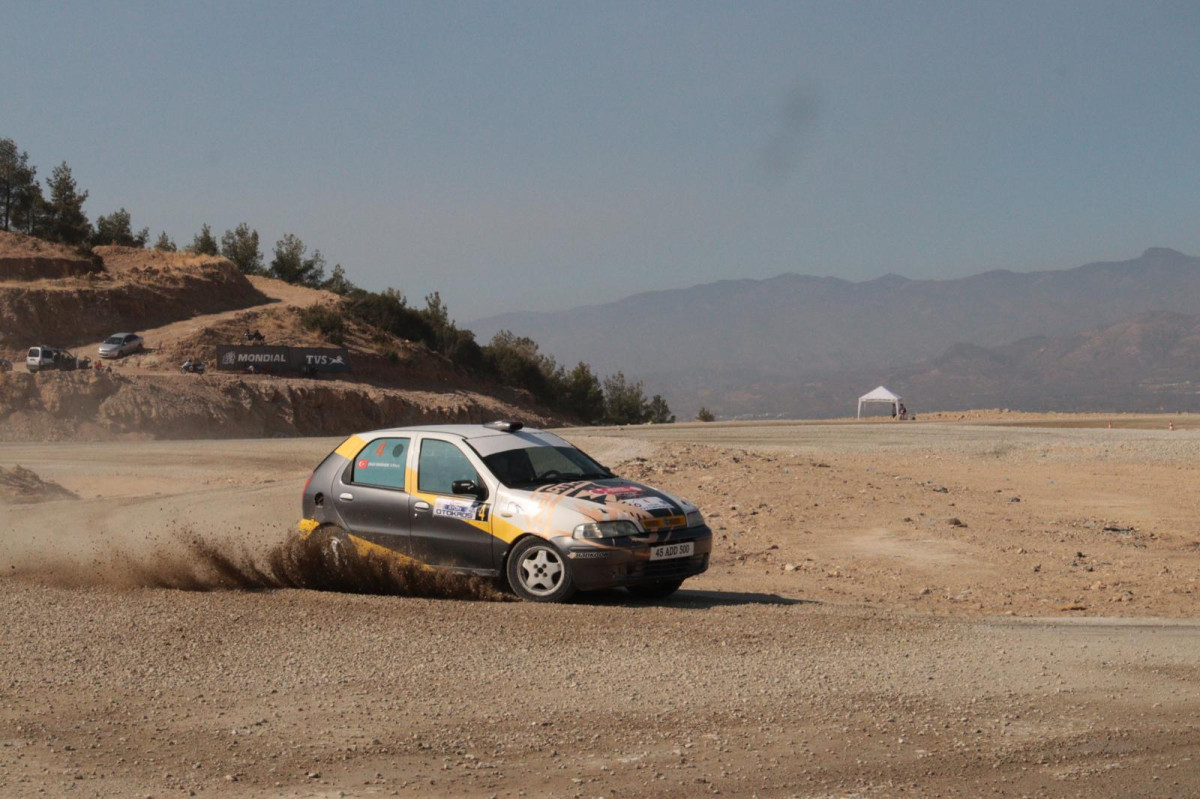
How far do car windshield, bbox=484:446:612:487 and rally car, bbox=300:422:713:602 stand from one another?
1 cm

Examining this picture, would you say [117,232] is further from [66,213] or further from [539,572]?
[539,572]

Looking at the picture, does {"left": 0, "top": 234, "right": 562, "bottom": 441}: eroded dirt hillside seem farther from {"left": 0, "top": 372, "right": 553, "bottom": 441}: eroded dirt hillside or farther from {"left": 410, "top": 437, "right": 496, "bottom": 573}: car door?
{"left": 410, "top": 437, "right": 496, "bottom": 573}: car door

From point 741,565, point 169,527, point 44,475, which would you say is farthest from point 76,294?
point 741,565

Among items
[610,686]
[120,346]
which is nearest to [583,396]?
[120,346]

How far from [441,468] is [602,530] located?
179 cm

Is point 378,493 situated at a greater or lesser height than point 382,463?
lesser

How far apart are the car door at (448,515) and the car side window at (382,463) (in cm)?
21

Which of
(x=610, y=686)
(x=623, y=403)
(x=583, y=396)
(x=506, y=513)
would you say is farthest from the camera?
(x=623, y=403)

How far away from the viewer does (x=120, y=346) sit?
183 feet

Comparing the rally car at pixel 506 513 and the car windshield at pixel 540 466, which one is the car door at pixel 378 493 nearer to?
the rally car at pixel 506 513

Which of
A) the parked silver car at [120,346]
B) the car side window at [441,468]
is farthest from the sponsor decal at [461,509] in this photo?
the parked silver car at [120,346]

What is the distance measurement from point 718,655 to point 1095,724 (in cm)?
231

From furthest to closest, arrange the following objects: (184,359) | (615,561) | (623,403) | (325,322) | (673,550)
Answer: (623,403) < (325,322) < (184,359) < (673,550) < (615,561)

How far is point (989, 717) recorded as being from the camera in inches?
242
